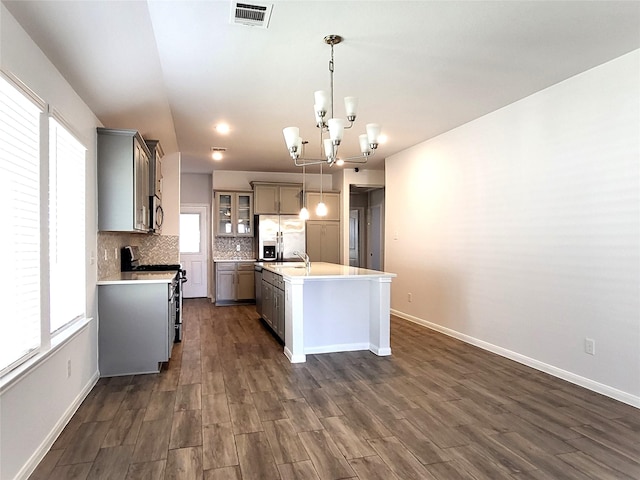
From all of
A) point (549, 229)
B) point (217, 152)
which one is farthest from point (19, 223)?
point (217, 152)

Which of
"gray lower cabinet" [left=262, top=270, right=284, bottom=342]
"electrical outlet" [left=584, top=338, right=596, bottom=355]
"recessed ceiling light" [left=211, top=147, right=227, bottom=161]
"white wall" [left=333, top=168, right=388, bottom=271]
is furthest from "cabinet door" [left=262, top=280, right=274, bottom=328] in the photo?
"electrical outlet" [left=584, top=338, right=596, bottom=355]

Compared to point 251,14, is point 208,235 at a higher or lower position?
lower

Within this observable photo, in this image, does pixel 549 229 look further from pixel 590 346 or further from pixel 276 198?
pixel 276 198

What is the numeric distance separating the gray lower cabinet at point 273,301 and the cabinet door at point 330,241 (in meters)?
2.48

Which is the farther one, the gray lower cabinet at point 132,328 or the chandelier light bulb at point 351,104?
the gray lower cabinet at point 132,328

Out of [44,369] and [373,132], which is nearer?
[44,369]

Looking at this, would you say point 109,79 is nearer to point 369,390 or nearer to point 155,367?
point 155,367

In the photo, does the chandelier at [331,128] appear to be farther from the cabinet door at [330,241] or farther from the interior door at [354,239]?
the interior door at [354,239]

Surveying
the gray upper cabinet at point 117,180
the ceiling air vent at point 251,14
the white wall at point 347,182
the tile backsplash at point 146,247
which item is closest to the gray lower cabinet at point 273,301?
the tile backsplash at point 146,247

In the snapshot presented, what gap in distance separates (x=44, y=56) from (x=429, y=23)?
7.64 feet

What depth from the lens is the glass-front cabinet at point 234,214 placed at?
8.02m

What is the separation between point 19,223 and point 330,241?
635cm

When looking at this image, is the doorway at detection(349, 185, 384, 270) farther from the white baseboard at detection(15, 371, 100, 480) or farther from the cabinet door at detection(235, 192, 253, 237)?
the white baseboard at detection(15, 371, 100, 480)

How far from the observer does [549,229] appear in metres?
3.86
